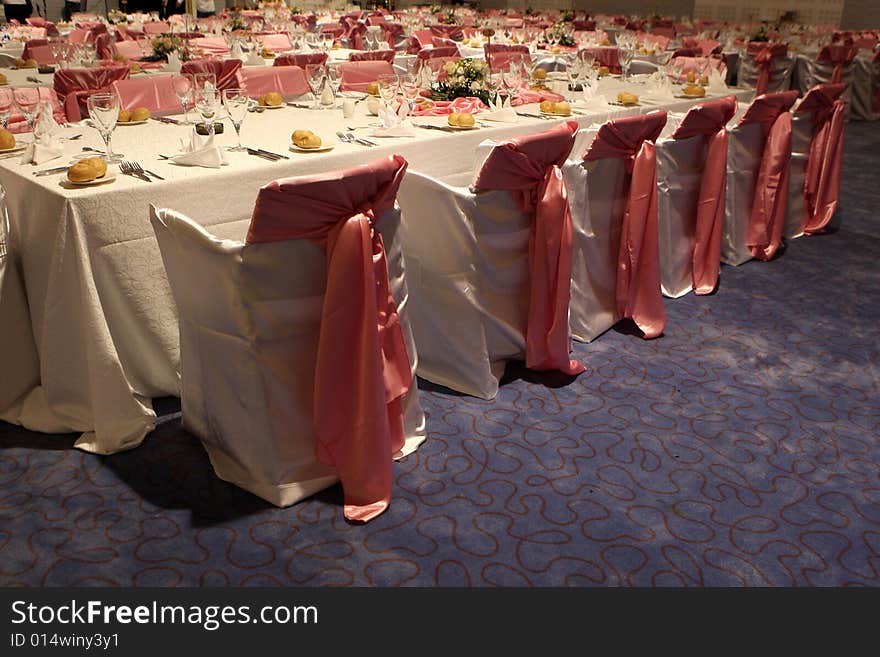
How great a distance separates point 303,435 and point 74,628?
2.33 feet

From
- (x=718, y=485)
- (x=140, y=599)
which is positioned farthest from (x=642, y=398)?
(x=140, y=599)

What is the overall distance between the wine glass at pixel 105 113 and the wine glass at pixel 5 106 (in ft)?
1.83

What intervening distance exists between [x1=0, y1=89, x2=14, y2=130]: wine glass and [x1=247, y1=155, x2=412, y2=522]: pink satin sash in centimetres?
163

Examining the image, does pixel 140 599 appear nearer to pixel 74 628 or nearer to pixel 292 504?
pixel 74 628

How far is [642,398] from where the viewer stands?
2.79 metres

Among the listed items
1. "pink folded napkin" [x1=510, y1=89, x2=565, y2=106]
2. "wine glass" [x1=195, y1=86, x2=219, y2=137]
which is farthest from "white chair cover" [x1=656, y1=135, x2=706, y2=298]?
"wine glass" [x1=195, y1=86, x2=219, y2=137]

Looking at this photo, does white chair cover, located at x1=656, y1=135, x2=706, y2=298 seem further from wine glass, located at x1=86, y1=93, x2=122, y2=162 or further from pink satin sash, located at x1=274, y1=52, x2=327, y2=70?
pink satin sash, located at x1=274, y1=52, x2=327, y2=70

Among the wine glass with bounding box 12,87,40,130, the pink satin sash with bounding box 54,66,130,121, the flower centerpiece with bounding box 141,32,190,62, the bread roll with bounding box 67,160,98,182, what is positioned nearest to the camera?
the bread roll with bounding box 67,160,98,182

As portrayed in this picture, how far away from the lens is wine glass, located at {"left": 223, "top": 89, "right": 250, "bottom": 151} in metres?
2.79

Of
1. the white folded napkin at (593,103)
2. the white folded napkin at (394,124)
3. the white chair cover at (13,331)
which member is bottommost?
the white chair cover at (13,331)

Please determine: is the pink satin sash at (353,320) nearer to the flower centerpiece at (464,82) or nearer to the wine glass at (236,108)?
the wine glass at (236,108)

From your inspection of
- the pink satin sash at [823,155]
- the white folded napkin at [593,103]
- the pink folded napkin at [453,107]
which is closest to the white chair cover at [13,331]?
the pink folded napkin at [453,107]

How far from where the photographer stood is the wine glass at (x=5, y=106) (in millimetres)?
→ 2938

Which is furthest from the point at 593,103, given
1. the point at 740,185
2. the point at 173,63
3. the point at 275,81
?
the point at 173,63
